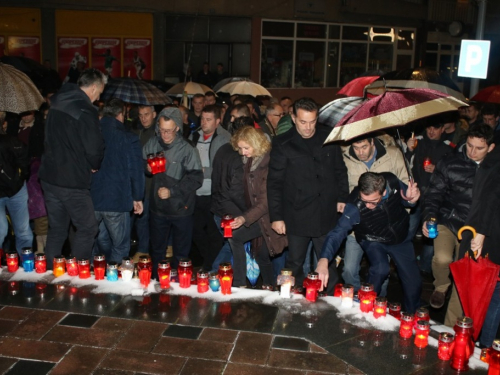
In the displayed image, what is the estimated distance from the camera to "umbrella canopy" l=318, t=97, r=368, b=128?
682 cm

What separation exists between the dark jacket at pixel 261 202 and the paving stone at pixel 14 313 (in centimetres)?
225

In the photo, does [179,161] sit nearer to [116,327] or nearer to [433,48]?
[116,327]

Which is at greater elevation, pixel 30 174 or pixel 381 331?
pixel 30 174

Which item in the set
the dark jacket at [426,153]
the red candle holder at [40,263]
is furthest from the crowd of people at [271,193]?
the dark jacket at [426,153]

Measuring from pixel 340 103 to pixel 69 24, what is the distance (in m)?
16.2

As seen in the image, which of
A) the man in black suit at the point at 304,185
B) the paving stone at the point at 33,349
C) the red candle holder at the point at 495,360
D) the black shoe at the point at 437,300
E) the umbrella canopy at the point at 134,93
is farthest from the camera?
the umbrella canopy at the point at 134,93

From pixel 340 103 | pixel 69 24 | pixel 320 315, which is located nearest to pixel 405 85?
pixel 340 103

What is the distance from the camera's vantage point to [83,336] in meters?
4.57

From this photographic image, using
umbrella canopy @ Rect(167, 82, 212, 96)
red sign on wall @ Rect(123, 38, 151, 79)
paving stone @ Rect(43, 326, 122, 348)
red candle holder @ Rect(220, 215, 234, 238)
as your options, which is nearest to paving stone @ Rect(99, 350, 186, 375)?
paving stone @ Rect(43, 326, 122, 348)

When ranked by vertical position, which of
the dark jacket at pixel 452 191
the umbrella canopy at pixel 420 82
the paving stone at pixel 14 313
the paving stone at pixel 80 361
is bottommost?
the paving stone at pixel 80 361

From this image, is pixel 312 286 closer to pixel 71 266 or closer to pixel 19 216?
pixel 71 266

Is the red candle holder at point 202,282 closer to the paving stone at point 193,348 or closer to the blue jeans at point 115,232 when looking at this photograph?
the paving stone at point 193,348

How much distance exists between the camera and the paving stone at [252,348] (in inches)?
168

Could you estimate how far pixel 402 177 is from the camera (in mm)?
6027
